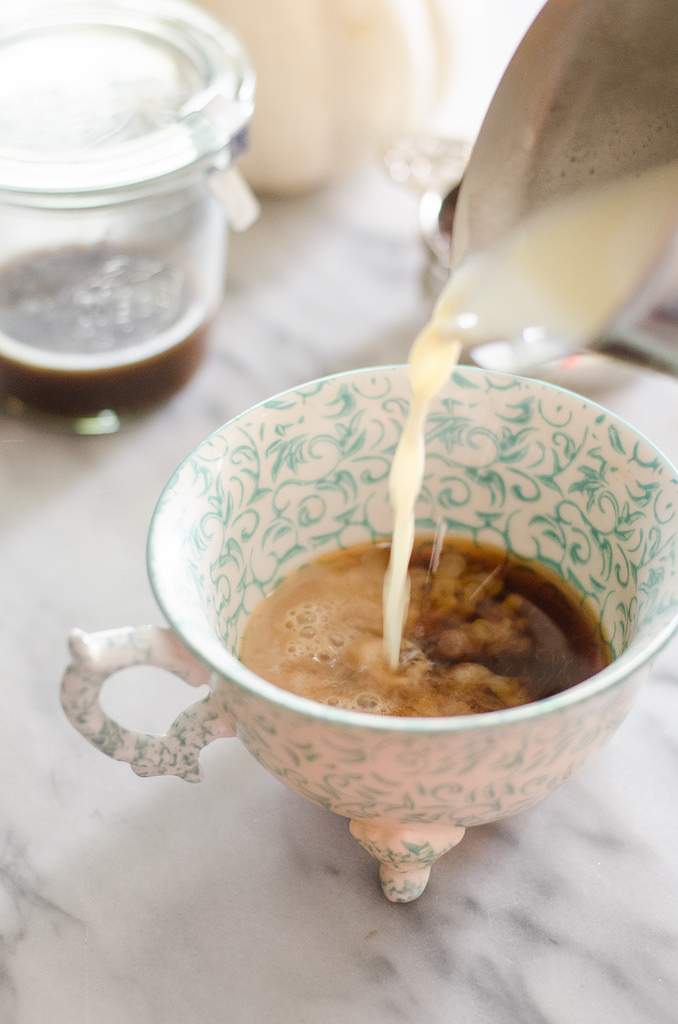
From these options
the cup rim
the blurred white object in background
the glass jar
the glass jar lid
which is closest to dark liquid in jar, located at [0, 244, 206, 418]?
the glass jar

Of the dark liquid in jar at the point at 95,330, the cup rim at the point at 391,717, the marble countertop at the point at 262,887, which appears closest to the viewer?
the cup rim at the point at 391,717

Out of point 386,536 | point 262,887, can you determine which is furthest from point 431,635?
point 262,887

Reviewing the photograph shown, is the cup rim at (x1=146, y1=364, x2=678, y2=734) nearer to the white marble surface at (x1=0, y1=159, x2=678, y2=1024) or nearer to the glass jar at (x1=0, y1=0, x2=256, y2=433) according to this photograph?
the white marble surface at (x1=0, y1=159, x2=678, y2=1024)

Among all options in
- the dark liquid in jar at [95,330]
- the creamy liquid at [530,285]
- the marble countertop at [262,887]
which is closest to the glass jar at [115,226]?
the dark liquid in jar at [95,330]

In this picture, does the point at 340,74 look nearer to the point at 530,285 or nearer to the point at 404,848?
the point at 530,285

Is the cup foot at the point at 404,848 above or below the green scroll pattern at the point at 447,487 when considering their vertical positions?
below

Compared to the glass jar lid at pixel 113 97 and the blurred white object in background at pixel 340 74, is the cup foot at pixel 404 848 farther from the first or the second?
the blurred white object in background at pixel 340 74
